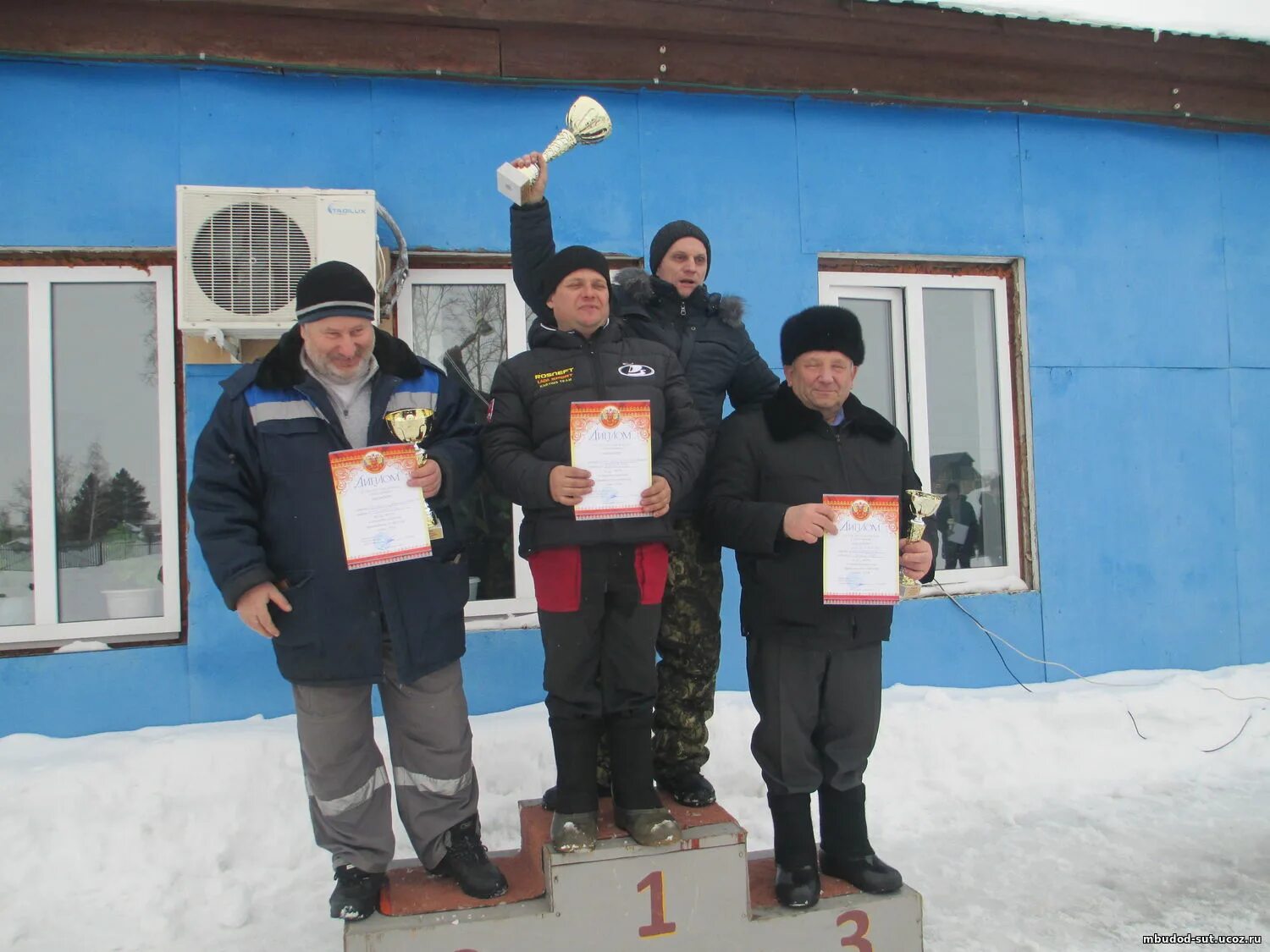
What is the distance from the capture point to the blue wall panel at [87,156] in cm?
354

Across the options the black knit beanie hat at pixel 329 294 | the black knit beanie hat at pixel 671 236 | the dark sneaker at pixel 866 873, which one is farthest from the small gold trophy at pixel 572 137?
the dark sneaker at pixel 866 873

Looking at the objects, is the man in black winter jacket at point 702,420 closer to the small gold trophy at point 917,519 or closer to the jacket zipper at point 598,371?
the jacket zipper at point 598,371

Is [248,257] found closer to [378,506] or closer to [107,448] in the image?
[107,448]

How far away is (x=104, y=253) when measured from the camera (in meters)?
3.64

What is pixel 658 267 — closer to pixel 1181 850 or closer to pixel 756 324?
Result: pixel 756 324

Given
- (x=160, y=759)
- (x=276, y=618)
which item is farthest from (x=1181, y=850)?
(x=160, y=759)

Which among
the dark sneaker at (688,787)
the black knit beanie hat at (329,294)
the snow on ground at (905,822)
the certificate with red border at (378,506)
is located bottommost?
the snow on ground at (905,822)

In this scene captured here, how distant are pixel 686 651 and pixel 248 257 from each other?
→ 2215 mm

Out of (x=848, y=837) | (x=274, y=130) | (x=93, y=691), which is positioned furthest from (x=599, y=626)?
(x=274, y=130)

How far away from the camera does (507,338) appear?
3.99 m

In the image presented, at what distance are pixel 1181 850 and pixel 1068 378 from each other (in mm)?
2392

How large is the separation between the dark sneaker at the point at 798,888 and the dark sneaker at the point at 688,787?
0.30 meters

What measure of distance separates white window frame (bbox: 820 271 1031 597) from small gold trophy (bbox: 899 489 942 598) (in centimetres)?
207

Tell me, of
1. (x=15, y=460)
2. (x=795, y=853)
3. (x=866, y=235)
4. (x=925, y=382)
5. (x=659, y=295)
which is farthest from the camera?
(x=925, y=382)
